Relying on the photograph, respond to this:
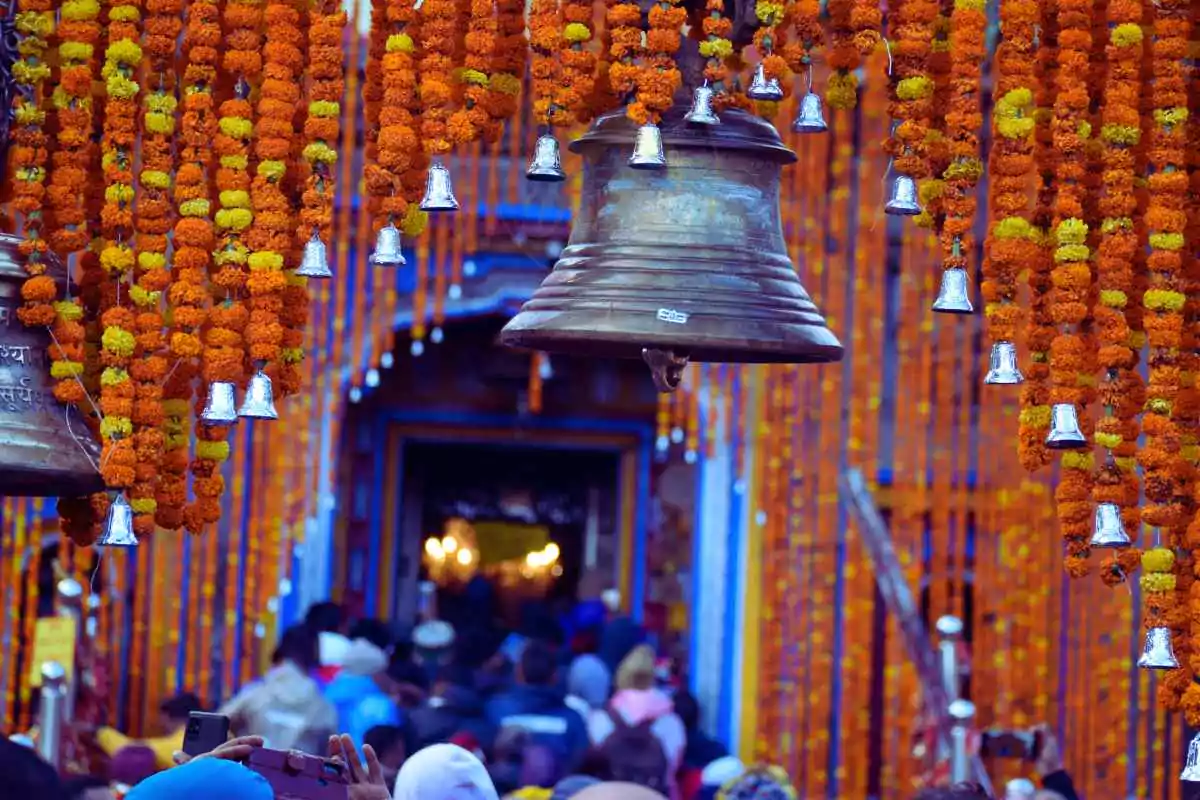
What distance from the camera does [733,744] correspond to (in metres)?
10.3

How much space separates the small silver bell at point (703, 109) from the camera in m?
3.62

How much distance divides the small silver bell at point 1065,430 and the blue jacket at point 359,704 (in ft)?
13.0

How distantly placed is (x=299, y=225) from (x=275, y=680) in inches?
141

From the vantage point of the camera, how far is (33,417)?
12.3 ft

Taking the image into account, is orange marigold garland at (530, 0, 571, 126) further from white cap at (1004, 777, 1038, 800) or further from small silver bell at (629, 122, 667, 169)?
white cap at (1004, 777, 1038, 800)

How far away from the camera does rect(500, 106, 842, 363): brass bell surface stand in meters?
3.57

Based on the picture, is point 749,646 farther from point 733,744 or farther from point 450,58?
point 450,58

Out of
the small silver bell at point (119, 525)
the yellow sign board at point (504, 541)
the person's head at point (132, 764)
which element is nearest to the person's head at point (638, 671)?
the person's head at point (132, 764)

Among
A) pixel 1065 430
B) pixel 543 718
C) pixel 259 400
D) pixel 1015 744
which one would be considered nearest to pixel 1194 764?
pixel 1065 430

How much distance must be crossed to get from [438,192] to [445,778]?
104 centimetres

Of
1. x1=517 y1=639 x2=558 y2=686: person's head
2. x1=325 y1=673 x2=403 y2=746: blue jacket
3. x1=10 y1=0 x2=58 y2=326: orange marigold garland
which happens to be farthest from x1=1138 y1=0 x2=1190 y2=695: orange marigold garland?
x1=517 y1=639 x2=558 y2=686: person's head

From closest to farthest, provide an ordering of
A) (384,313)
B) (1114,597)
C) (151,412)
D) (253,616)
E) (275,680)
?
(151,412), (275,680), (1114,597), (253,616), (384,313)

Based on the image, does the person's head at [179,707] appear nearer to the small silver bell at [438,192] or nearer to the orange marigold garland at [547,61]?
the small silver bell at [438,192]

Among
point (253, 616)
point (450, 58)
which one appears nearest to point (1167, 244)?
point (450, 58)
